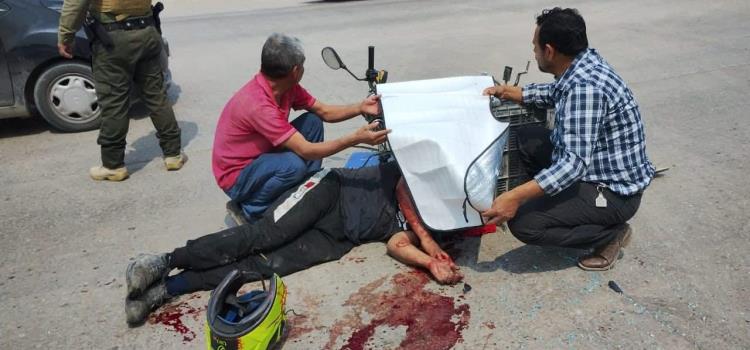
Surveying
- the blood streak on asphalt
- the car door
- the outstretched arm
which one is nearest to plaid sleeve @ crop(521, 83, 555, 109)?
the outstretched arm

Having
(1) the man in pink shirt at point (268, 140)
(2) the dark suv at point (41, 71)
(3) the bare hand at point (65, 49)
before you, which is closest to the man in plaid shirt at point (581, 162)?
(1) the man in pink shirt at point (268, 140)

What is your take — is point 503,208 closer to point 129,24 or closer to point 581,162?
point 581,162

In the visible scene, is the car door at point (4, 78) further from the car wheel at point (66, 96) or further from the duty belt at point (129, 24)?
the duty belt at point (129, 24)

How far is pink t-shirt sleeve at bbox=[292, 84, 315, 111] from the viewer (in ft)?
13.3

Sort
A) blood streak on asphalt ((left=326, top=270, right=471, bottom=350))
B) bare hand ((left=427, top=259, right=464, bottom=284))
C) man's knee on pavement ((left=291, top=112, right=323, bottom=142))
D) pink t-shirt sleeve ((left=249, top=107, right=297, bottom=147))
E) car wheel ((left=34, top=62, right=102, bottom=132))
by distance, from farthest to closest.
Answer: car wheel ((left=34, top=62, right=102, bottom=132))
man's knee on pavement ((left=291, top=112, right=323, bottom=142))
pink t-shirt sleeve ((left=249, top=107, right=297, bottom=147))
bare hand ((left=427, top=259, right=464, bottom=284))
blood streak on asphalt ((left=326, top=270, right=471, bottom=350))

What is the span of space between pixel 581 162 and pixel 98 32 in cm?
361

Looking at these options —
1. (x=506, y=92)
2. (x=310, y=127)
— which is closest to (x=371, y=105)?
(x=310, y=127)

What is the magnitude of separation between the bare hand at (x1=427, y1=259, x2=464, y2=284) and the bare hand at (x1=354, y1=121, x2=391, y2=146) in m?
0.74

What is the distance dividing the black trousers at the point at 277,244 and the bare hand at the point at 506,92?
3.36 ft

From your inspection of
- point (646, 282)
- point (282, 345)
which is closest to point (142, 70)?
point (282, 345)

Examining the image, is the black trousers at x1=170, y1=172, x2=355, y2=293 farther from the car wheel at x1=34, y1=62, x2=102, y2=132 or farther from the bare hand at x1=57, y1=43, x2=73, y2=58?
the car wheel at x1=34, y1=62, x2=102, y2=132

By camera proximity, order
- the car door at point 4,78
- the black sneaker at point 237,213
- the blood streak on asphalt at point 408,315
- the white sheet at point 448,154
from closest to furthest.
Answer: the blood streak on asphalt at point 408,315, the white sheet at point 448,154, the black sneaker at point 237,213, the car door at point 4,78

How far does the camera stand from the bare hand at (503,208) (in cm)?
317

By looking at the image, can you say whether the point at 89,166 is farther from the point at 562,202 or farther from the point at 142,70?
the point at 562,202
